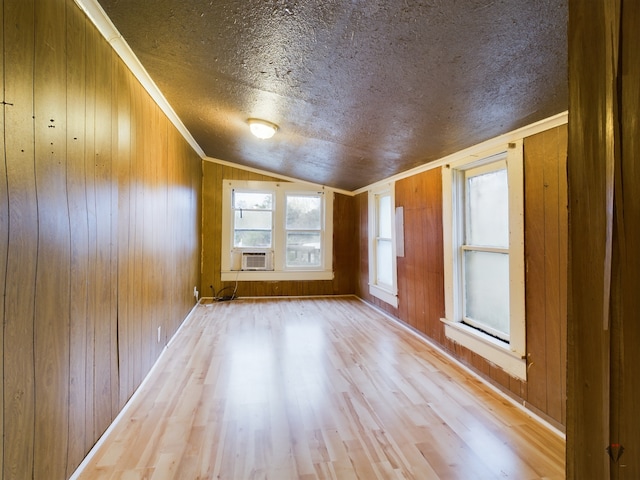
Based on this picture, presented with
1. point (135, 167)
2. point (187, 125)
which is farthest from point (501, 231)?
point (187, 125)

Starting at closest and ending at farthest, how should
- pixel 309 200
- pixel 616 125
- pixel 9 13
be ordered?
pixel 616 125, pixel 9 13, pixel 309 200

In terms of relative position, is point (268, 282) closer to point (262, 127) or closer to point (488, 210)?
point (262, 127)

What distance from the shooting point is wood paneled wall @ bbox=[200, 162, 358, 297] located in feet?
17.4

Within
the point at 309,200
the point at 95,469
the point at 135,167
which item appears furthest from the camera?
the point at 309,200

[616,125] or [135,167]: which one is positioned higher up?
[135,167]

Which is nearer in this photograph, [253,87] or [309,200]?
[253,87]

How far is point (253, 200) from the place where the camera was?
549 centimetres

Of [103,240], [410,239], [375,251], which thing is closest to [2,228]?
[103,240]

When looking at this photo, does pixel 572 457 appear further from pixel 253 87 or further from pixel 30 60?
pixel 253 87

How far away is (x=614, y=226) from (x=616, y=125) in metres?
0.14

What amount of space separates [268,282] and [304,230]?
1.17 metres

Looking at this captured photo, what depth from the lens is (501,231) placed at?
2.44 meters

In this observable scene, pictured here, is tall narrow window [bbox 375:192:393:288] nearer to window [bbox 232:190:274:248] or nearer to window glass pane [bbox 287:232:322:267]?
window glass pane [bbox 287:232:322:267]

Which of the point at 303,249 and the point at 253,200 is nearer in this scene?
the point at 253,200
